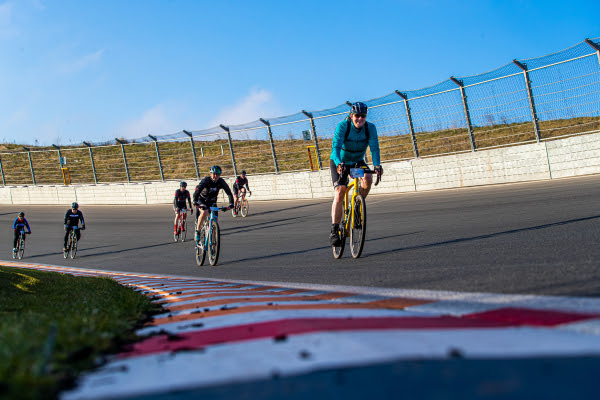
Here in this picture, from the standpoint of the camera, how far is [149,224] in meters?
23.1

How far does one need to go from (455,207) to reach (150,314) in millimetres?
10036

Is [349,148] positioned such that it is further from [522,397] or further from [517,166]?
[517,166]

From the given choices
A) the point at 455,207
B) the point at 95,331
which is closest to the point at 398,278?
the point at 95,331

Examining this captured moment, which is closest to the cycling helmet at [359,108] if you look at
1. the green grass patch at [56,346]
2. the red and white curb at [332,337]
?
the red and white curb at [332,337]

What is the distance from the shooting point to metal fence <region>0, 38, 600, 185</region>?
1494 cm

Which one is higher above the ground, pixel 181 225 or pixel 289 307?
pixel 181 225

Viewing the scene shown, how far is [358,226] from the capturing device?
7375 millimetres

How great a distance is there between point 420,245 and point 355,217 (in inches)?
50.5

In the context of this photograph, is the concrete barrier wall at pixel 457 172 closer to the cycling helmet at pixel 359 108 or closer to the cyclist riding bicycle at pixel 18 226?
the cyclist riding bicycle at pixel 18 226

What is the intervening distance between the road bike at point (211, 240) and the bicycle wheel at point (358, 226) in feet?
10.1

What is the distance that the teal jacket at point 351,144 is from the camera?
7258mm

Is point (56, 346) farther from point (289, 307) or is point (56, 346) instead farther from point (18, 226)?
point (18, 226)

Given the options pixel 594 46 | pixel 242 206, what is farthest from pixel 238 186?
pixel 594 46

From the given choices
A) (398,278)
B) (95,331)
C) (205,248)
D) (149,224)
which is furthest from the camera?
(149,224)
